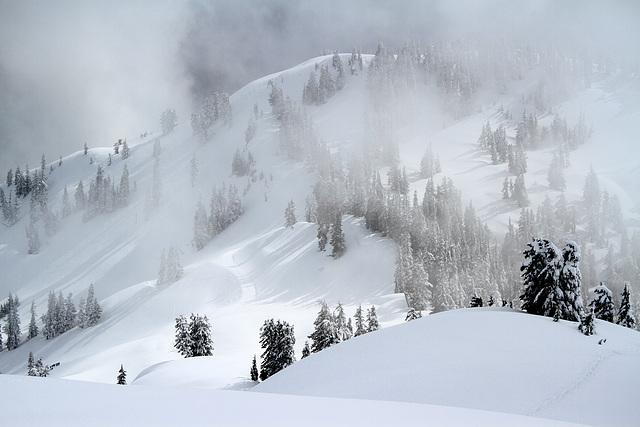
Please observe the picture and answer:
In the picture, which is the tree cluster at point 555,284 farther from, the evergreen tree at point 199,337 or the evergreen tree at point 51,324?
the evergreen tree at point 51,324

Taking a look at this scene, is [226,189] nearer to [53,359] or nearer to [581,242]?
[53,359]

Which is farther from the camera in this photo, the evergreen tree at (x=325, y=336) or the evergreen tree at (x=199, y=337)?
the evergreen tree at (x=199, y=337)

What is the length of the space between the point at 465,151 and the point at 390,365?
527 ft

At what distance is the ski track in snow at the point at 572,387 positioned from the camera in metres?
10.6

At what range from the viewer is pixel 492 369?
1316 centimetres

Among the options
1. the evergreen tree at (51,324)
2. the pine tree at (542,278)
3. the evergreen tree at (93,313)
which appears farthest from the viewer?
the evergreen tree at (51,324)

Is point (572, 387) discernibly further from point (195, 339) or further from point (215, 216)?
point (215, 216)

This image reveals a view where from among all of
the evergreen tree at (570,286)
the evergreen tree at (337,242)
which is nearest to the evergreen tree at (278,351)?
the evergreen tree at (570,286)

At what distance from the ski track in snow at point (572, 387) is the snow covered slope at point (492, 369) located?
0.03 meters

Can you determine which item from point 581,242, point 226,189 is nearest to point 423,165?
point 581,242

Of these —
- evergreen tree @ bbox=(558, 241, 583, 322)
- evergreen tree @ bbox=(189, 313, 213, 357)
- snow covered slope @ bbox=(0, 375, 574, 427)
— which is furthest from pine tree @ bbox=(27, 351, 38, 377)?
evergreen tree @ bbox=(558, 241, 583, 322)

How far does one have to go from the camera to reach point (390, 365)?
585 inches

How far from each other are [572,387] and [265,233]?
107 m

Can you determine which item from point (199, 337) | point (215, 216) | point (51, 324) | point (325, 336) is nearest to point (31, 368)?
point (199, 337)
